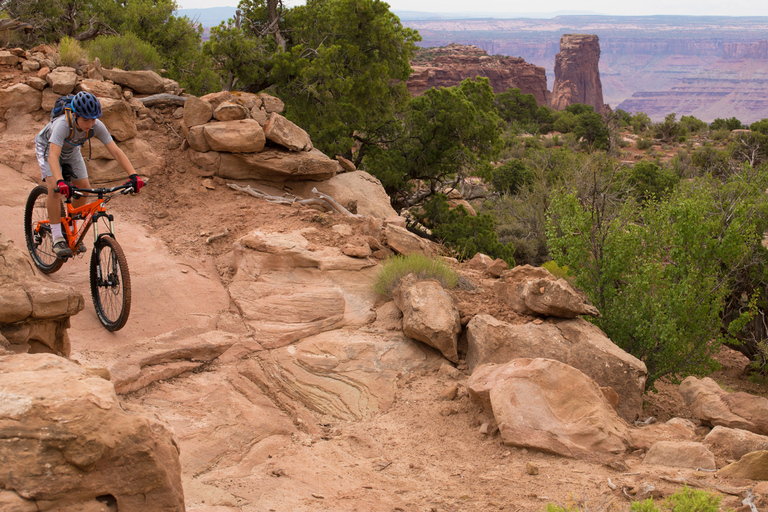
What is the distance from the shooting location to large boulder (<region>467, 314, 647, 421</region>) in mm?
5383

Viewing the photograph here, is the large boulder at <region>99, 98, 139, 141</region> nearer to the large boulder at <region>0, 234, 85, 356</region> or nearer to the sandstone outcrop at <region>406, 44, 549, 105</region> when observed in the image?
the large boulder at <region>0, 234, 85, 356</region>

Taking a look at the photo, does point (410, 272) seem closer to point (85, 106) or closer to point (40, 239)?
point (85, 106)

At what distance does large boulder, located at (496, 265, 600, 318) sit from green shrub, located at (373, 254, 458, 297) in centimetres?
66

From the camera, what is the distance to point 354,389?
5.03m

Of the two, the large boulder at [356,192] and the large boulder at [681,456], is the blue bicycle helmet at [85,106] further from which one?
the large boulder at [681,456]

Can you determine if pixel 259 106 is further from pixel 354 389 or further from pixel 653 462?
pixel 653 462

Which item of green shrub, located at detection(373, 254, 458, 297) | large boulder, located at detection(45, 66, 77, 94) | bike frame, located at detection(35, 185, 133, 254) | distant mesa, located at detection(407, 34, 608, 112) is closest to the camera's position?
bike frame, located at detection(35, 185, 133, 254)

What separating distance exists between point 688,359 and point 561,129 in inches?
1590

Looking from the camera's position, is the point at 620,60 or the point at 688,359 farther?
the point at 620,60

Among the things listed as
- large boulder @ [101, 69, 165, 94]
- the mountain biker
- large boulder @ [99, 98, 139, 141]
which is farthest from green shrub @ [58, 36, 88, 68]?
the mountain biker

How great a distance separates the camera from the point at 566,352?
18.0 feet

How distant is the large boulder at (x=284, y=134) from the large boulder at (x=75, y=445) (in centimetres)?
685

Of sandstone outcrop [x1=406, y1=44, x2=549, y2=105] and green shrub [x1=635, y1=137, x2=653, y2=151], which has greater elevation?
sandstone outcrop [x1=406, y1=44, x2=549, y2=105]

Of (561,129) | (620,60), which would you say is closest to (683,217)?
(561,129)
